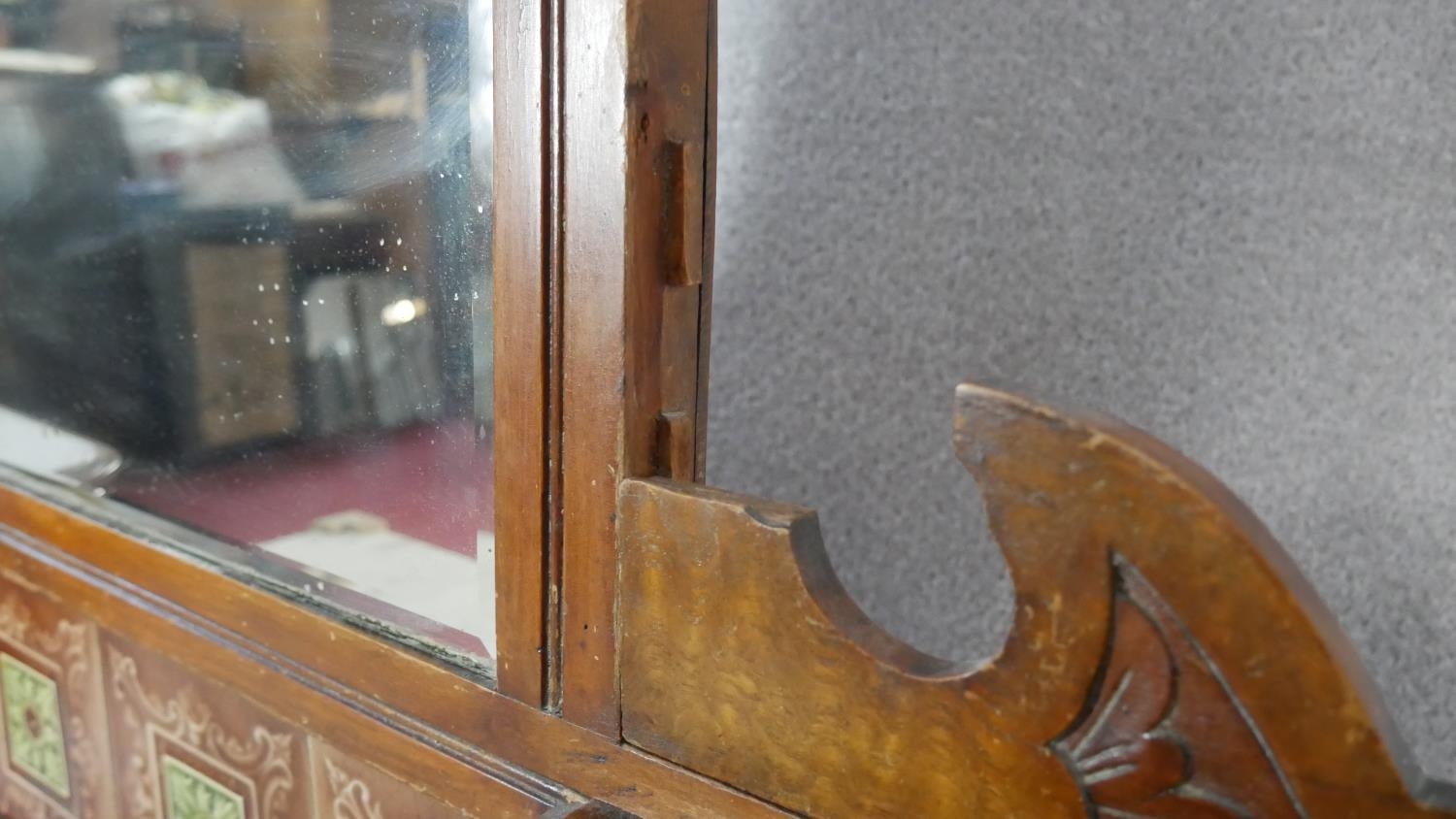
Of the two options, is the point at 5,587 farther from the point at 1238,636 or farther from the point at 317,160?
the point at 1238,636

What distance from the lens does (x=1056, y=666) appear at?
15.4 inches

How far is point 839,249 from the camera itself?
79 cm

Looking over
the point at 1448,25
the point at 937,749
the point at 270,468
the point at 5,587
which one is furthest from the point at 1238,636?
the point at 5,587

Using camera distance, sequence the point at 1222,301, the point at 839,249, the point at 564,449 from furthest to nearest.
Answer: the point at 839,249 → the point at 1222,301 → the point at 564,449

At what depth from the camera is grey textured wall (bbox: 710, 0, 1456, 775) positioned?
621mm

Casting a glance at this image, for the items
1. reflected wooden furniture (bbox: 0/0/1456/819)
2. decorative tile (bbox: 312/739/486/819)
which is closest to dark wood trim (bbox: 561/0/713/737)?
reflected wooden furniture (bbox: 0/0/1456/819)

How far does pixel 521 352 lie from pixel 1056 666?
10.2 inches

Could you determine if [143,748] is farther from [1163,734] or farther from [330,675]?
[1163,734]

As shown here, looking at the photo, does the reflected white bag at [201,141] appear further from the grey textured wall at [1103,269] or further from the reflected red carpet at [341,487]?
the grey textured wall at [1103,269]

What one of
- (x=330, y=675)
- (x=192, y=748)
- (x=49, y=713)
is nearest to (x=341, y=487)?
(x=330, y=675)

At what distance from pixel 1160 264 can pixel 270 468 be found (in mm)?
528

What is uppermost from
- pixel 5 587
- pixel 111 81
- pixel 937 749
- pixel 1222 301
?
pixel 111 81

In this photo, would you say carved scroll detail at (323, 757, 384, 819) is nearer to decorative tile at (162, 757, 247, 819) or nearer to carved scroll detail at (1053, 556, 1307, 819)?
decorative tile at (162, 757, 247, 819)

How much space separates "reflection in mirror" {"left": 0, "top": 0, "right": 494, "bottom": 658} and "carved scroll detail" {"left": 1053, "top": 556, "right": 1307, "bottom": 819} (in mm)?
295
